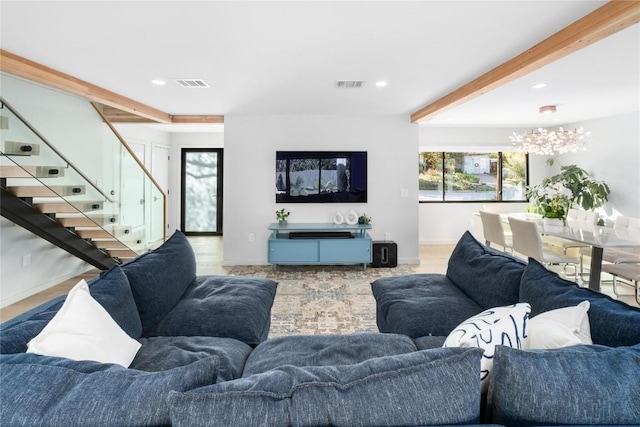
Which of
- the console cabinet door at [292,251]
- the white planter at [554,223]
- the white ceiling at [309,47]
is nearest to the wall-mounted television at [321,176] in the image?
the console cabinet door at [292,251]

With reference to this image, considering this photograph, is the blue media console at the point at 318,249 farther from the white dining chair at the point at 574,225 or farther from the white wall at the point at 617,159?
the white wall at the point at 617,159

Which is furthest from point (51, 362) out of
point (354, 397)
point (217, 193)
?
point (217, 193)

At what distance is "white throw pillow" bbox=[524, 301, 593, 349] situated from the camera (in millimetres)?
1180

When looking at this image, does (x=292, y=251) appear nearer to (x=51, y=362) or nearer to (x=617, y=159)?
(x=51, y=362)

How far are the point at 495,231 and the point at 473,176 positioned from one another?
2896 mm

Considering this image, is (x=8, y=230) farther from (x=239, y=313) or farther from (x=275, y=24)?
(x=275, y=24)

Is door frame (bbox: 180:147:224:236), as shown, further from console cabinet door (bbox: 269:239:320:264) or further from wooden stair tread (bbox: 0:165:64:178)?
wooden stair tread (bbox: 0:165:64:178)

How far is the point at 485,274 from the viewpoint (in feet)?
7.75

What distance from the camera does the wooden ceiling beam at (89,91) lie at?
3107 mm

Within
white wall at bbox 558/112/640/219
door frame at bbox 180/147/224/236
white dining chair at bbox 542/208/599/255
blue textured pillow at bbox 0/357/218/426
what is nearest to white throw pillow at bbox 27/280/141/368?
blue textured pillow at bbox 0/357/218/426

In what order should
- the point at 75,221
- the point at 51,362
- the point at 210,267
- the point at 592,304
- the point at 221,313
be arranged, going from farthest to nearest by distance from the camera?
the point at 210,267 < the point at 75,221 < the point at 221,313 < the point at 592,304 < the point at 51,362

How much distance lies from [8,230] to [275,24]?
375cm

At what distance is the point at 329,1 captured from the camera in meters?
2.17

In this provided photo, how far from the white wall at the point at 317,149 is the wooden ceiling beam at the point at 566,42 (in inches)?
71.7
